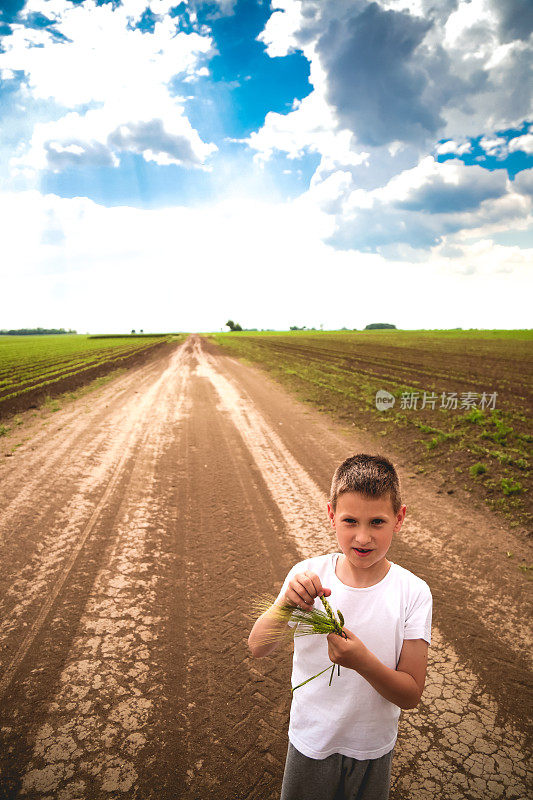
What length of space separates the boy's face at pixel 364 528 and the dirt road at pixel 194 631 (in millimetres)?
2025

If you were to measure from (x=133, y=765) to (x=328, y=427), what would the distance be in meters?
8.83

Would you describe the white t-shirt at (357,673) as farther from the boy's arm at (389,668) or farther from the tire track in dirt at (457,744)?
the tire track in dirt at (457,744)

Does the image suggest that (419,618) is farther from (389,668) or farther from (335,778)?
(335,778)

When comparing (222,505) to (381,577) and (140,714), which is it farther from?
(381,577)

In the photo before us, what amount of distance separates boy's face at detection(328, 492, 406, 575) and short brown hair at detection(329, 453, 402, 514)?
25 mm

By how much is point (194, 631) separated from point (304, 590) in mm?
2720

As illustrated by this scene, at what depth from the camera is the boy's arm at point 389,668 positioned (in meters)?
1.30

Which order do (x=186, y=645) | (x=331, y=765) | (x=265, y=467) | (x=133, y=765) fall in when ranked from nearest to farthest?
(x=331, y=765) < (x=133, y=765) < (x=186, y=645) < (x=265, y=467)

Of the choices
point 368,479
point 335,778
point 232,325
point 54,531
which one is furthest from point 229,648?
point 232,325

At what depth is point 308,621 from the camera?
1463mm

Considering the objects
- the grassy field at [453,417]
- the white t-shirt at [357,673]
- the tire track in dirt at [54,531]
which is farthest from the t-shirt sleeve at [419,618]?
the grassy field at [453,417]

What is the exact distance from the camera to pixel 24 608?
155 inches

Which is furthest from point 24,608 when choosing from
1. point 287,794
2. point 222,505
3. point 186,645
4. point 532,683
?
point 532,683

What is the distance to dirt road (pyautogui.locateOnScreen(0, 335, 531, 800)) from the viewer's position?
2.61 metres
